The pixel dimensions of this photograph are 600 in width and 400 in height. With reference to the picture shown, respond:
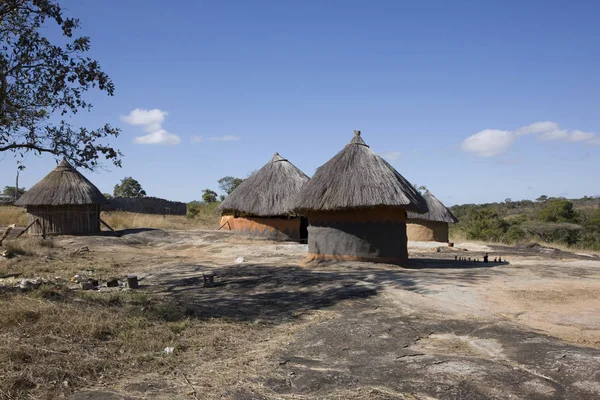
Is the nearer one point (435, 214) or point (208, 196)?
point (435, 214)

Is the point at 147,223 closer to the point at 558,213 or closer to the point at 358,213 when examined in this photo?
the point at 358,213

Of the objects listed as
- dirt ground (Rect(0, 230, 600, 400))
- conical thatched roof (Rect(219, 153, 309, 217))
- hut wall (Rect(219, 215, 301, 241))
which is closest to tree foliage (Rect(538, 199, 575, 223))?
conical thatched roof (Rect(219, 153, 309, 217))

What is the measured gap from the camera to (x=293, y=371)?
434 cm

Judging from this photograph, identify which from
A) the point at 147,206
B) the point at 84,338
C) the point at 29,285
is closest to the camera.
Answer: the point at 84,338

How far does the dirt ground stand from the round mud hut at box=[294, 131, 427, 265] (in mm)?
440

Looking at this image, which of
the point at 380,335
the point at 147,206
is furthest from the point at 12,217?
the point at 380,335

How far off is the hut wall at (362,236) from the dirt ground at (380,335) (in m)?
0.34

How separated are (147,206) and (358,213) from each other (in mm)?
22430

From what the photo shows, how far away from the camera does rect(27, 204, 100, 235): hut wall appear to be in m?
18.4

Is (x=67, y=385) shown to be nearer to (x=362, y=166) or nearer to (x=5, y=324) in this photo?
(x=5, y=324)

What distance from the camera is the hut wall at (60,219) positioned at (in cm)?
1844

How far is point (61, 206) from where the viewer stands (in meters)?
18.6

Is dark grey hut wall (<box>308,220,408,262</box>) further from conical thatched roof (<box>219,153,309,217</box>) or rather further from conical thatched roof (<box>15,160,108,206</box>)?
conical thatched roof (<box>15,160,108,206</box>)

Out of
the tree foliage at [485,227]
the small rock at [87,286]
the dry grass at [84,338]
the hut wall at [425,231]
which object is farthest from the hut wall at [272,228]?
the tree foliage at [485,227]
